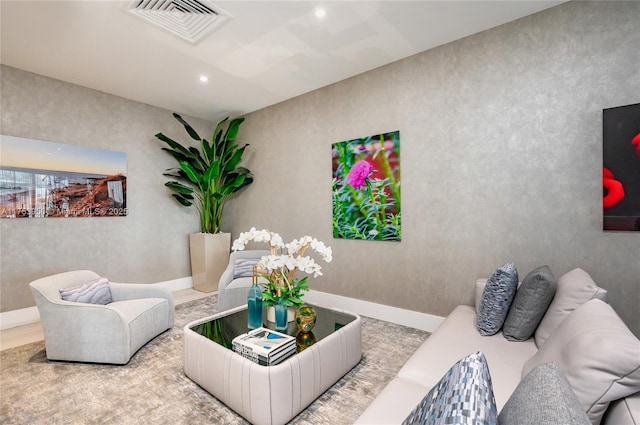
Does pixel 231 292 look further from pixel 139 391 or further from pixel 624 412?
pixel 624 412

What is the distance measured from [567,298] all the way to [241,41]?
3128mm

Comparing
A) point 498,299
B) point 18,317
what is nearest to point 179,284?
point 18,317

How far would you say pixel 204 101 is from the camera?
4.14 m

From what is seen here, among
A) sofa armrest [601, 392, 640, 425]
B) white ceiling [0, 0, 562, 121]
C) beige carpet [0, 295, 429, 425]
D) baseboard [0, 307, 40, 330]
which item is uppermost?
white ceiling [0, 0, 562, 121]

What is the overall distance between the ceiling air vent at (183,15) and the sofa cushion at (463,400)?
2.73 metres

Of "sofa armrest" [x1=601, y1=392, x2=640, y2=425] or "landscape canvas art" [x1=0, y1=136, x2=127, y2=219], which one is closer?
"sofa armrest" [x1=601, y1=392, x2=640, y2=425]

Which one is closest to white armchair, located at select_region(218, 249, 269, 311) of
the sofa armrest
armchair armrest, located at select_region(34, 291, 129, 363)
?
armchair armrest, located at select_region(34, 291, 129, 363)

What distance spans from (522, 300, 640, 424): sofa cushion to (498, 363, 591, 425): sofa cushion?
0.24 m

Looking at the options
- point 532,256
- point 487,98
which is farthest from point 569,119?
point 532,256

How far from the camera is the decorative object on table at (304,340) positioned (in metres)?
1.84

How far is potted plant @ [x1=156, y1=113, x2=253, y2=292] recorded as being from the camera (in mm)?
4359

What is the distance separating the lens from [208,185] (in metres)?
4.42

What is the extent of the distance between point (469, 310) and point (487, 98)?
1842 millimetres

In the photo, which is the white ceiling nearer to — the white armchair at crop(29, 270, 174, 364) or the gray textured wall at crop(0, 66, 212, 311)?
the gray textured wall at crop(0, 66, 212, 311)
